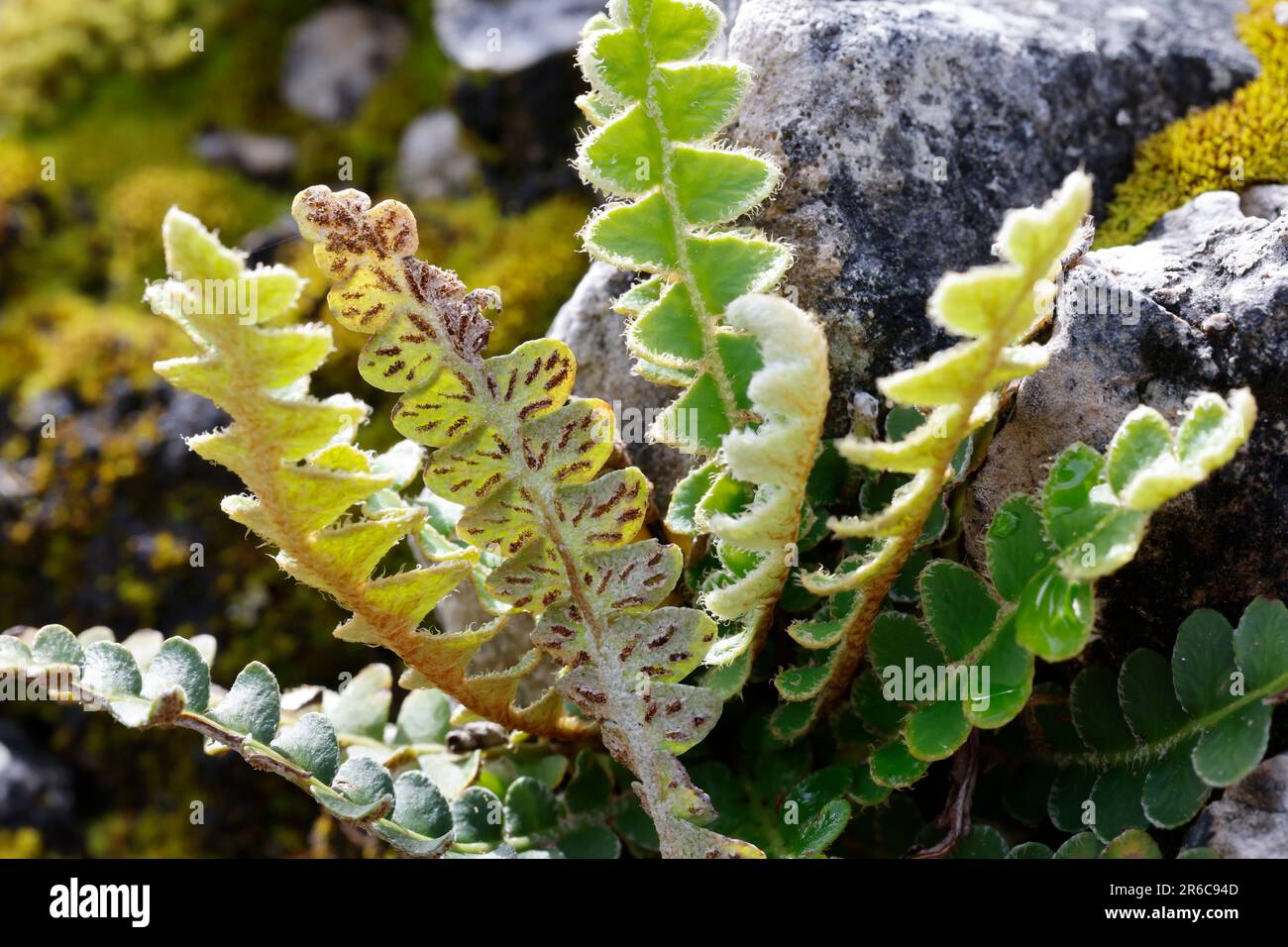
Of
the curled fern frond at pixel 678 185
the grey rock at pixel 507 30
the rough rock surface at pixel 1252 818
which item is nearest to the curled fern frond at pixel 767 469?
the curled fern frond at pixel 678 185

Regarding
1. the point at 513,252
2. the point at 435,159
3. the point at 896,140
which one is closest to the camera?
the point at 896,140

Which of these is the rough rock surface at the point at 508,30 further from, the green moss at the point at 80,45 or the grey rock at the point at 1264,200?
the grey rock at the point at 1264,200

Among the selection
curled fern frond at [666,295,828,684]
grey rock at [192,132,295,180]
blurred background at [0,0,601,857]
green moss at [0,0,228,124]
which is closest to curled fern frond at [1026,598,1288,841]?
curled fern frond at [666,295,828,684]

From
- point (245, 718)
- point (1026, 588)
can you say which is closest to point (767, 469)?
point (1026, 588)

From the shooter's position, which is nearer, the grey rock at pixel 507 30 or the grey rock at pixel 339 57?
the grey rock at pixel 507 30

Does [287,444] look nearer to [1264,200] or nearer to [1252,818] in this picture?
[1252,818]

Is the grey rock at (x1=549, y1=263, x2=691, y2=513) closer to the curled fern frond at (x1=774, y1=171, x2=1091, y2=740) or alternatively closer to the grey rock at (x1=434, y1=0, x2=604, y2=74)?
the curled fern frond at (x1=774, y1=171, x2=1091, y2=740)
